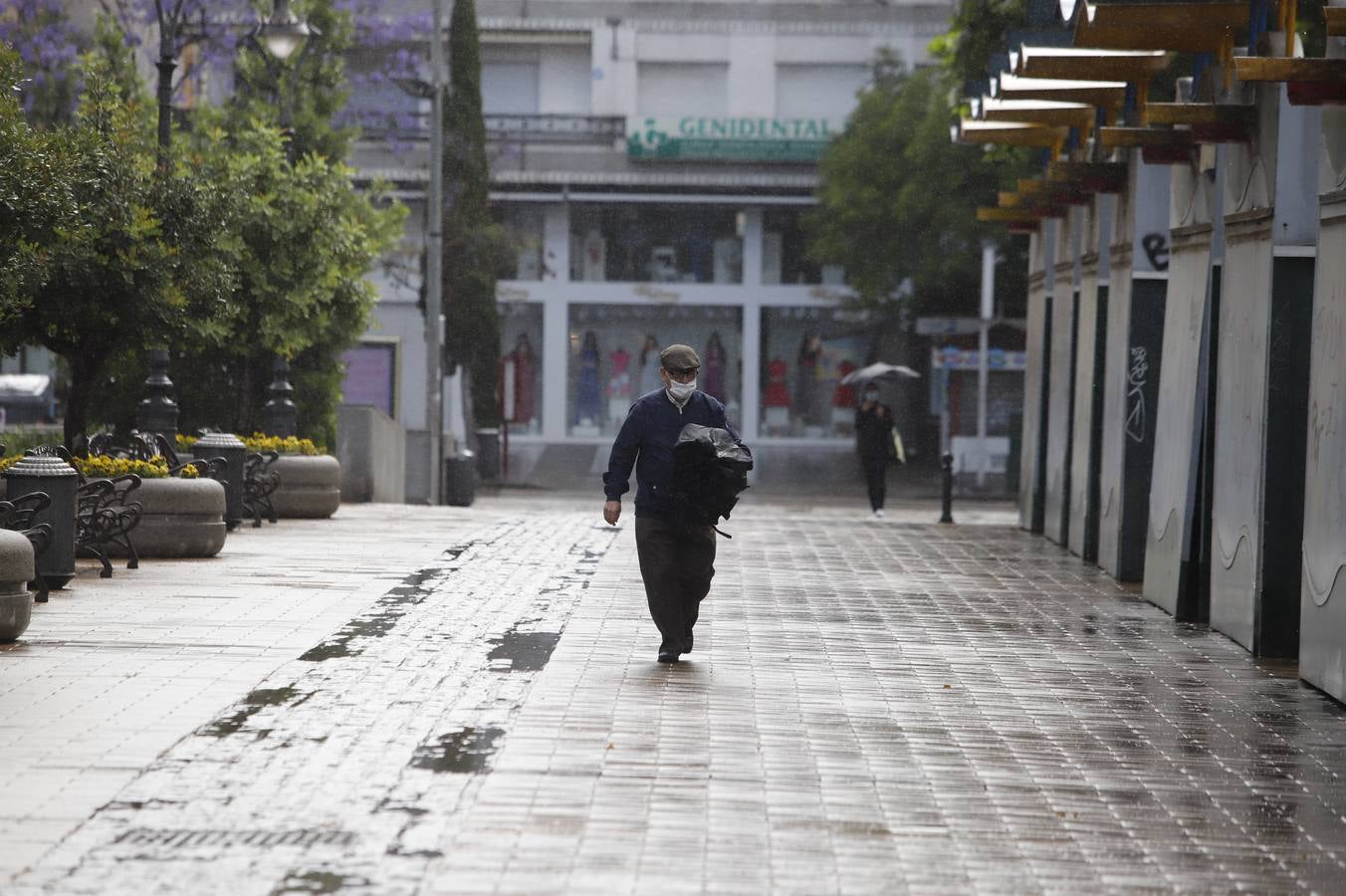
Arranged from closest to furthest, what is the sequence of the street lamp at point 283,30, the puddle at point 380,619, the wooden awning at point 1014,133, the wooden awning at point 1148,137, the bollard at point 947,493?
the puddle at point 380,619 < the wooden awning at point 1148,137 < the wooden awning at point 1014,133 < the street lamp at point 283,30 < the bollard at point 947,493

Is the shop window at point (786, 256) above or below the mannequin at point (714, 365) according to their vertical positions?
above

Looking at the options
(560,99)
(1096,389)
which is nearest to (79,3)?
(560,99)

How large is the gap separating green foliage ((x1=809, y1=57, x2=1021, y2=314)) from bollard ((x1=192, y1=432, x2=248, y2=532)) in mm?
23778

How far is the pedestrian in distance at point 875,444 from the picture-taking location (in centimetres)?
2828

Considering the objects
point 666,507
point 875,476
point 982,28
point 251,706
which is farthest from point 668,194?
point 251,706

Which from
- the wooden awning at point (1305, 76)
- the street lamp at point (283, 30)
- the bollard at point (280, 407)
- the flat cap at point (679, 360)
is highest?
the street lamp at point (283, 30)

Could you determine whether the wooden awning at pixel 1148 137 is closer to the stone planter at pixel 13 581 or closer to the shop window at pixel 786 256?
the stone planter at pixel 13 581

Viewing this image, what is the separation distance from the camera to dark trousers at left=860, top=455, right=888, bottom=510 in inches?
1108

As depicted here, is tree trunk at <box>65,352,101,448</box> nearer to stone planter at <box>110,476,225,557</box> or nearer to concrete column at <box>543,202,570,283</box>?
stone planter at <box>110,476,225,557</box>

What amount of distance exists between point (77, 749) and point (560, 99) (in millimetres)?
42961

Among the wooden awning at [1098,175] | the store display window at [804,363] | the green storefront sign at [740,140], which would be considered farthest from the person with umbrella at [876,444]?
the store display window at [804,363]

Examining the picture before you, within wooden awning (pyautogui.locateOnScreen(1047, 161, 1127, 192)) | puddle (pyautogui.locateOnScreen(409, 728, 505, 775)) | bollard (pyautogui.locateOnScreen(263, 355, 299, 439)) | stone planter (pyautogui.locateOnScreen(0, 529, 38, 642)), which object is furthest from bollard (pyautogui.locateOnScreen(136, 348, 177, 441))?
puddle (pyautogui.locateOnScreen(409, 728, 505, 775))

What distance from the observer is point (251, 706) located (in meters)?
8.75

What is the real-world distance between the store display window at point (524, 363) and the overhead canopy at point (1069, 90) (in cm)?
3193
